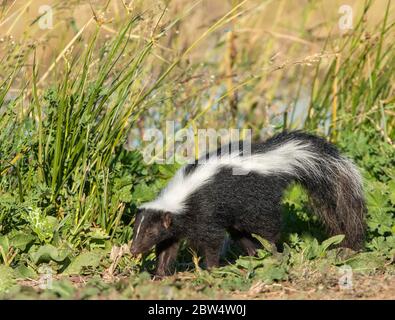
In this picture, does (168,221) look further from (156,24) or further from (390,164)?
(390,164)

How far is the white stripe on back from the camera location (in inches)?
248

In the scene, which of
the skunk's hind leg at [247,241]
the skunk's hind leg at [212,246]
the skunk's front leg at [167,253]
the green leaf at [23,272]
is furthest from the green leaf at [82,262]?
the skunk's hind leg at [247,241]

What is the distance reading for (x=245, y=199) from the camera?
20.8 feet

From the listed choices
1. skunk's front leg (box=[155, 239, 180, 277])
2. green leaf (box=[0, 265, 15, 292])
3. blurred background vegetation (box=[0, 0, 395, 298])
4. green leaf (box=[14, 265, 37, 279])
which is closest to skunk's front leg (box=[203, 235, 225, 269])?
skunk's front leg (box=[155, 239, 180, 277])

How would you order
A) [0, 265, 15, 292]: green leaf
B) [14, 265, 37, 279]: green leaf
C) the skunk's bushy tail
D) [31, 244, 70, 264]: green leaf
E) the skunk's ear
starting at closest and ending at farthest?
1. [0, 265, 15, 292]: green leaf
2. [14, 265, 37, 279]: green leaf
3. [31, 244, 70, 264]: green leaf
4. the skunk's ear
5. the skunk's bushy tail

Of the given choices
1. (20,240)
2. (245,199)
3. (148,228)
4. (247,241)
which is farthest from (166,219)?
(20,240)

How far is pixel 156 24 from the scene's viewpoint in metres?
6.17

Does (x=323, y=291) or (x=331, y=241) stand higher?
(x=331, y=241)

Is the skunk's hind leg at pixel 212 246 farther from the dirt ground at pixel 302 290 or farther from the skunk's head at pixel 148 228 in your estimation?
the dirt ground at pixel 302 290

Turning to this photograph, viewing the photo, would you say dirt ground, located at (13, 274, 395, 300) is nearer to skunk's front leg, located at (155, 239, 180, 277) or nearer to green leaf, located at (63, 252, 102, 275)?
green leaf, located at (63, 252, 102, 275)

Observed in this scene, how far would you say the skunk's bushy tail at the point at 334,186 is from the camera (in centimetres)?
657

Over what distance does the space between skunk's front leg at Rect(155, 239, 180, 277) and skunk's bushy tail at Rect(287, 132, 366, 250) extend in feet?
3.51

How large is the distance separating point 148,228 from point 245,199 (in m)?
0.77

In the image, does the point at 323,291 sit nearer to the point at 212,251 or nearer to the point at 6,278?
→ the point at 212,251
